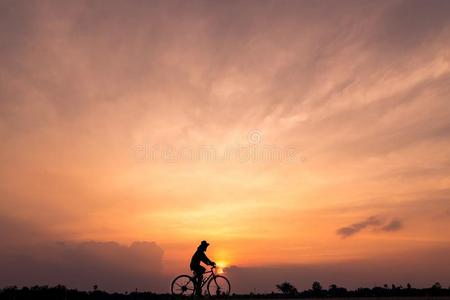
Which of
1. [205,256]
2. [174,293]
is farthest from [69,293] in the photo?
[205,256]

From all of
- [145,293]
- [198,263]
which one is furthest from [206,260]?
[145,293]

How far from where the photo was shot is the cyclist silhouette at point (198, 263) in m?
26.3

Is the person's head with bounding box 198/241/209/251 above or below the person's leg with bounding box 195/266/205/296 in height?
above

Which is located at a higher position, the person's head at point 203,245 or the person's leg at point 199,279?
the person's head at point 203,245

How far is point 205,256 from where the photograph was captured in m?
26.7

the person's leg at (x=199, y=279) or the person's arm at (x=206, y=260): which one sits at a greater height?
the person's arm at (x=206, y=260)

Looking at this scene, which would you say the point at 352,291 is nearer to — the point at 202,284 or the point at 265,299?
the point at 265,299

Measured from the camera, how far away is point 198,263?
26781 millimetres

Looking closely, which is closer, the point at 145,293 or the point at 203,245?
the point at 203,245

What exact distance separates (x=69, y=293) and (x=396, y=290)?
21.0m

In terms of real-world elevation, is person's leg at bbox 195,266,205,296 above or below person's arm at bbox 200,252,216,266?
below

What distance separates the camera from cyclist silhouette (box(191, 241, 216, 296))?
86.4 ft

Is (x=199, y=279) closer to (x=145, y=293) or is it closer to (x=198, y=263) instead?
(x=198, y=263)

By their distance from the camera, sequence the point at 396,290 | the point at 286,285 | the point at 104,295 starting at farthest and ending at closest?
the point at 286,285 < the point at 104,295 < the point at 396,290
